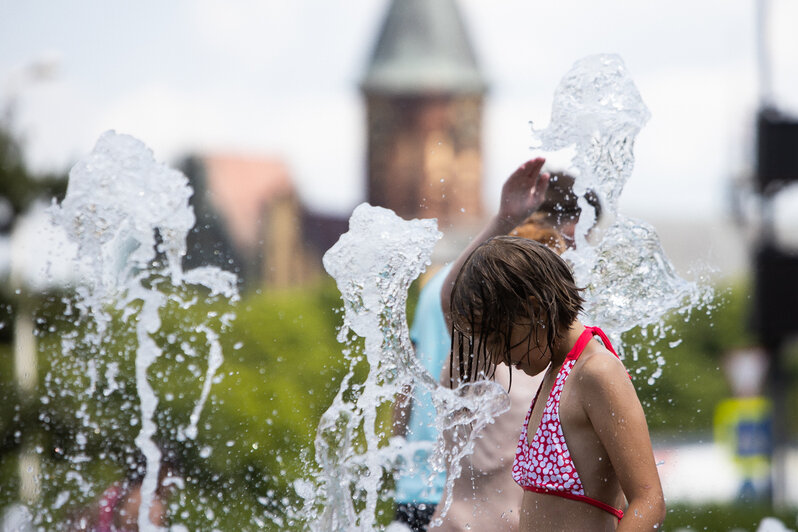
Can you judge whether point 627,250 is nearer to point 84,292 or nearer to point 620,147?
point 620,147

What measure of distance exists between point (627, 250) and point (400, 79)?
4514 cm

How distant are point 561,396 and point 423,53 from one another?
4636 cm

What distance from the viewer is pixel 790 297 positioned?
10891 millimetres

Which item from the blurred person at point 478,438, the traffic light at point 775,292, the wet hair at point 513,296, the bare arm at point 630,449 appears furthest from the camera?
the traffic light at point 775,292

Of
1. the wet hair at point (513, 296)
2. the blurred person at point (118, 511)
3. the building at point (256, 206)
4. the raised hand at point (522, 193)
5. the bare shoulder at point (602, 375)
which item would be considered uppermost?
the raised hand at point (522, 193)

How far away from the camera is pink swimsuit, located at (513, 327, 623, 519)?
1728 millimetres

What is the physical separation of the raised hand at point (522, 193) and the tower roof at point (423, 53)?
4514cm

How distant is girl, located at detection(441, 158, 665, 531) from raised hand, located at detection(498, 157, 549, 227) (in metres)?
0.56

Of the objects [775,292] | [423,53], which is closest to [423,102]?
[423,53]

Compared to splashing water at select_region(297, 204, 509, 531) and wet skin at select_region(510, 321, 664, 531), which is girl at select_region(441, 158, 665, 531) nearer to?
wet skin at select_region(510, 321, 664, 531)

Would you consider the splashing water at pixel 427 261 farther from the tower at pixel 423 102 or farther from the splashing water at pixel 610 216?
the tower at pixel 423 102

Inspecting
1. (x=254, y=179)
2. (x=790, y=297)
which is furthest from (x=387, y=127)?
(x=790, y=297)

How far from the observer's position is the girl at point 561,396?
165cm

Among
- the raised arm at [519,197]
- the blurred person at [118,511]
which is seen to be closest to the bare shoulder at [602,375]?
the raised arm at [519,197]
